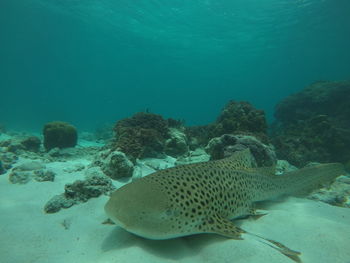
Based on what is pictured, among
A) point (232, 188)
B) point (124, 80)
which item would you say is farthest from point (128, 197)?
point (124, 80)

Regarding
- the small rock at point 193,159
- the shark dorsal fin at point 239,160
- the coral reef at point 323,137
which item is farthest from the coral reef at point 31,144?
the coral reef at point 323,137

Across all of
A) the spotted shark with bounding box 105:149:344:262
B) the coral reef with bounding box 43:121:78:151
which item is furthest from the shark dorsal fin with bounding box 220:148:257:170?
the coral reef with bounding box 43:121:78:151

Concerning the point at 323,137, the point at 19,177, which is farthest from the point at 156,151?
the point at 323,137

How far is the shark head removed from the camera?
2617 mm

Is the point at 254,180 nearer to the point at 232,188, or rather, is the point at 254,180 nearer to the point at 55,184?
the point at 232,188

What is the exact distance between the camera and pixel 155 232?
→ 8.63 feet

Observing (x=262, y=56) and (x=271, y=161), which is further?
(x=262, y=56)

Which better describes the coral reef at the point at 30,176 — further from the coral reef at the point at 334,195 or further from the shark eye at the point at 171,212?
the coral reef at the point at 334,195

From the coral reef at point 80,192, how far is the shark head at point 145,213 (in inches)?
85.5

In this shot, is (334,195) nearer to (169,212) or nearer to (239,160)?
(239,160)

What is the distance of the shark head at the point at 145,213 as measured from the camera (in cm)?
262

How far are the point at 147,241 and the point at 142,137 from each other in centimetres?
595

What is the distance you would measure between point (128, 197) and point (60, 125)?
12095 mm

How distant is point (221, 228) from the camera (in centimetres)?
299
